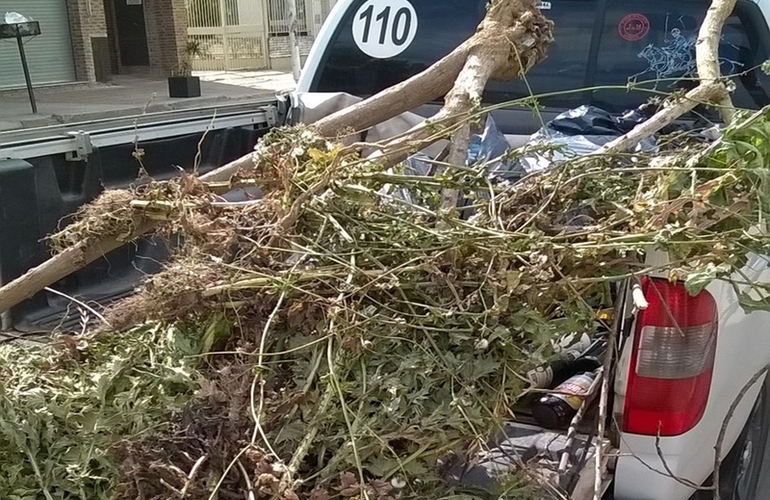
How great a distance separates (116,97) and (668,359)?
1606 centimetres

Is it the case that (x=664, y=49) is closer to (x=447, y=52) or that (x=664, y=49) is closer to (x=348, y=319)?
(x=447, y=52)

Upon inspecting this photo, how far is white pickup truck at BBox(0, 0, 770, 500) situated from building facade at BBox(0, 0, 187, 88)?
14343 mm

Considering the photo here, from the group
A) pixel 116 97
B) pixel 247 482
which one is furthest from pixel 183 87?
pixel 247 482

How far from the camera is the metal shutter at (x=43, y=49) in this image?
17578 mm

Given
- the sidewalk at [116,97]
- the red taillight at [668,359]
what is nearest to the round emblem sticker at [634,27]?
the red taillight at [668,359]

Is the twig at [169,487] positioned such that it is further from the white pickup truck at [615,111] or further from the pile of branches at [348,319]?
the white pickup truck at [615,111]

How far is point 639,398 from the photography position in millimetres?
2270

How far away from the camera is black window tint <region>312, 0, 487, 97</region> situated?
4207mm

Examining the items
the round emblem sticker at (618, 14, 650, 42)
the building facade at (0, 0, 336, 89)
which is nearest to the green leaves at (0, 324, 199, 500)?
the round emblem sticker at (618, 14, 650, 42)

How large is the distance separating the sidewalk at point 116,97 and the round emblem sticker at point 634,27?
8.84 meters

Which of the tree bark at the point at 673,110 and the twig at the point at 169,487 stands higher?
the tree bark at the point at 673,110

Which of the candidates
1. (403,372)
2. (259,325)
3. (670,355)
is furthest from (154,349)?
(670,355)

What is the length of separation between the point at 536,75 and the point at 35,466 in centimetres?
280

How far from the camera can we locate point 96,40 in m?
19.6
